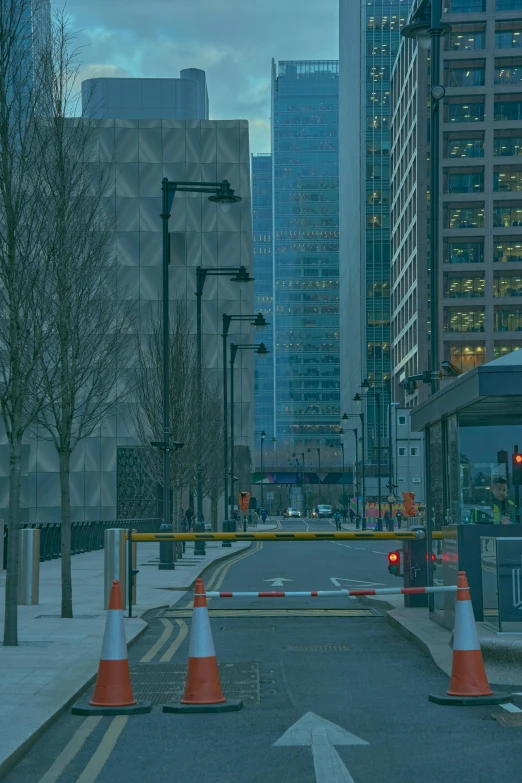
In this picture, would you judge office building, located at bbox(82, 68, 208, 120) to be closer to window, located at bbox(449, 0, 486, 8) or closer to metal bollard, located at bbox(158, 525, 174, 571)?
window, located at bbox(449, 0, 486, 8)

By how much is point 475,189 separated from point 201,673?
95.2 meters

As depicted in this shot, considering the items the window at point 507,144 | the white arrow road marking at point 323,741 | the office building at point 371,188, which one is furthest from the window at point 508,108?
the white arrow road marking at point 323,741

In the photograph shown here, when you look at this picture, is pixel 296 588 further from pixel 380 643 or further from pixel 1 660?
pixel 1 660

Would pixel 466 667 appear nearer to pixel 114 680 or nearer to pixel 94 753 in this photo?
pixel 114 680

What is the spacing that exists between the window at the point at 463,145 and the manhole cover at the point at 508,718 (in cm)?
9603

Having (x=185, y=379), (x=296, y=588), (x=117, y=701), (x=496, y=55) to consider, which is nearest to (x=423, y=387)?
(x=496, y=55)

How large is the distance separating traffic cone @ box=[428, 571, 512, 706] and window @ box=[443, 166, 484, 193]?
308ft

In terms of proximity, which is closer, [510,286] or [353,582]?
[353,582]

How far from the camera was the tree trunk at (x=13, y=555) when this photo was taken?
546 inches

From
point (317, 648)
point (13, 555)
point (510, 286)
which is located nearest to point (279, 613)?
point (317, 648)

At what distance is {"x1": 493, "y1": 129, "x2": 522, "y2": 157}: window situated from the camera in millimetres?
101750

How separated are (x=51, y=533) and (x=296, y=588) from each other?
15.4 meters

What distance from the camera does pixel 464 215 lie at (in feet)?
331

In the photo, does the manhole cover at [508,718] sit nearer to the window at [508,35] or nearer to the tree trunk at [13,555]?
the tree trunk at [13,555]
